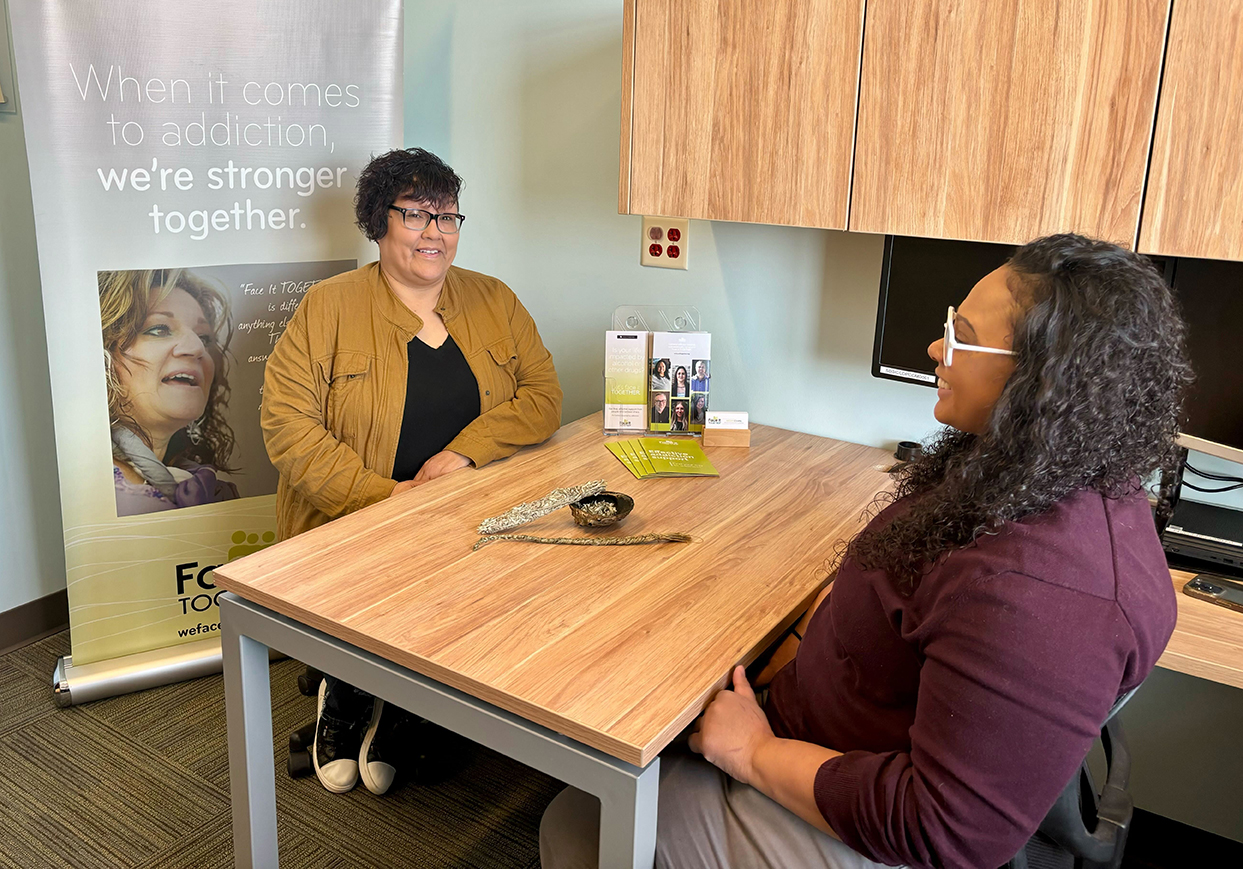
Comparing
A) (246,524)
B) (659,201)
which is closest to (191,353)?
(246,524)

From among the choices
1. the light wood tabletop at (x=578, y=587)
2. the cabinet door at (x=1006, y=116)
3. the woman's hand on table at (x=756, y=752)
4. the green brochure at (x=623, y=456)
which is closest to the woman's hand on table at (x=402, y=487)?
the light wood tabletop at (x=578, y=587)

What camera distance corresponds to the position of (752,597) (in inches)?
61.6

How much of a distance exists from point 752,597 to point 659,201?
1.00 meters

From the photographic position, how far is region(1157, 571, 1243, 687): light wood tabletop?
1.47 metres

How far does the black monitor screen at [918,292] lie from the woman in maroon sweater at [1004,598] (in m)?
0.87

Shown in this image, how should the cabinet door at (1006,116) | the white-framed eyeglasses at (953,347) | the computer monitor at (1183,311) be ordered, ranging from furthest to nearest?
the computer monitor at (1183,311) → the cabinet door at (1006,116) → the white-framed eyeglasses at (953,347)

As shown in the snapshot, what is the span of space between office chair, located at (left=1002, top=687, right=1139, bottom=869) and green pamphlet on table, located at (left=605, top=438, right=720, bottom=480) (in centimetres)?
101

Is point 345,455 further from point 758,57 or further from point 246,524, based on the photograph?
point 758,57

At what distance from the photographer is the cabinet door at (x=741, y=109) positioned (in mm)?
1878

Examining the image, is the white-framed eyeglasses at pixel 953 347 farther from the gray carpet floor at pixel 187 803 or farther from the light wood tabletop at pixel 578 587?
the gray carpet floor at pixel 187 803

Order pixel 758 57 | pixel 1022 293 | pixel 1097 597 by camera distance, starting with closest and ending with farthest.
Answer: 1. pixel 1097 597
2. pixel 1022 293
3. pixel 758 57

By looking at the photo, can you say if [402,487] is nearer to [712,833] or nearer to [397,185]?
[397,185]

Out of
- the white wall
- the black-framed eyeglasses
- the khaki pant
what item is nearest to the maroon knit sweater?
the khaki pant

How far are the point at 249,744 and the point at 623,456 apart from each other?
986 millimetres
